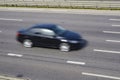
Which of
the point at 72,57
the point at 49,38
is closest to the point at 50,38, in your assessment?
the point at 49,38

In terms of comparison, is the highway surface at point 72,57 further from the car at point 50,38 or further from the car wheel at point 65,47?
the car at point 50,38

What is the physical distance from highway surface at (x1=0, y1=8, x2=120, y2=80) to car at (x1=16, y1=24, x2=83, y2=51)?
42 cm

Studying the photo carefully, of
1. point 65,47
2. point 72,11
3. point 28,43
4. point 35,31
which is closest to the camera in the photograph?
point 65,47

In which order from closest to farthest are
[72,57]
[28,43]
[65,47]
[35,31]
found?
[72,57] → [65,47] → [35,31] → [28,43]

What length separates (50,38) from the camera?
17.1 meters

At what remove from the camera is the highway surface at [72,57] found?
1355cm

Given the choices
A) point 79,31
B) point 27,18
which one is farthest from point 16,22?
point 79,31

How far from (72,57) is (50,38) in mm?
2322

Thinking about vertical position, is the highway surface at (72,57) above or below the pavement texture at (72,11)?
below

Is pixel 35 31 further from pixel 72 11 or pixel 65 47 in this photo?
pixel 72 11

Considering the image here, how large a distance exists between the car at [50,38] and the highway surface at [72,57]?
1.38 feet

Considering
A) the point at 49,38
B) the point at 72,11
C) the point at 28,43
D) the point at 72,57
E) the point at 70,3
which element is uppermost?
the point at 70,3

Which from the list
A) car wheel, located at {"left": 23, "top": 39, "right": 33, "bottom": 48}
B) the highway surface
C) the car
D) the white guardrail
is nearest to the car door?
the car

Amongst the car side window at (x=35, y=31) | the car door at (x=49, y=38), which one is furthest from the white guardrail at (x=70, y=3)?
the car door at (x=49, y=38)
